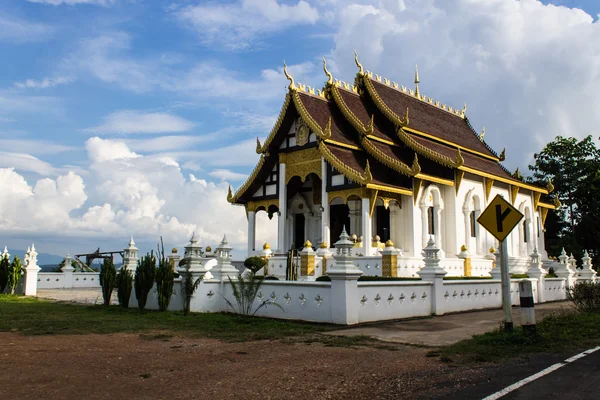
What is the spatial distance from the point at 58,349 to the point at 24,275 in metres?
14.8

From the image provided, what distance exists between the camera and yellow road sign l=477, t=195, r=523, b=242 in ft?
28.4

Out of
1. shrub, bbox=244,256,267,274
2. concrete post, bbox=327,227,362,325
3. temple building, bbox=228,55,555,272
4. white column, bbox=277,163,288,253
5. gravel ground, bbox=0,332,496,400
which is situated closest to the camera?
gravel ground, bbox=0,332,496,400

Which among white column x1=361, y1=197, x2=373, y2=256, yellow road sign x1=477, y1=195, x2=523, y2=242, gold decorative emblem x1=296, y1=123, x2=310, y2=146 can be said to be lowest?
yellow road sign x1=477, y1=195, x2=523, y2=242

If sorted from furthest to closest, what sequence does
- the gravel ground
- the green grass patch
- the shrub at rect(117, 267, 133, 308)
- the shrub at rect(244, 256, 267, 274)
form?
the shrub at rect(244, 256, 267, 274)
the shrub at rect(117, 267, 133, 308)
the green grass patch
the gravel ground

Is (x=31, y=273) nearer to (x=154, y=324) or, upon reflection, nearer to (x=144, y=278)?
(x=144, y=278)

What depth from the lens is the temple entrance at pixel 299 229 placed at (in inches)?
1038

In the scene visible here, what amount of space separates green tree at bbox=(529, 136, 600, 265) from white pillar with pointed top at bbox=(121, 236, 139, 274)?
82.8 ft

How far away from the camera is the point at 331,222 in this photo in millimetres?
25062

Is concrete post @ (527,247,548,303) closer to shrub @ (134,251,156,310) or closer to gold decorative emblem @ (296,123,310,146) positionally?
gold decorative emblem @ (296,123,310,146)

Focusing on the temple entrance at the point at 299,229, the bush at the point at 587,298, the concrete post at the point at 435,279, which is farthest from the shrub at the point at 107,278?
the temple entrance at the point at 299,229

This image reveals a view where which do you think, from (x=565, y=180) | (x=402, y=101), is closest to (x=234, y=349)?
(x=402, y=101)

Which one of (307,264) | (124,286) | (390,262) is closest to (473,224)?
(390,262)

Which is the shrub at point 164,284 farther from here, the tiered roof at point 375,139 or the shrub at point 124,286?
the tiered roof at point 375,139

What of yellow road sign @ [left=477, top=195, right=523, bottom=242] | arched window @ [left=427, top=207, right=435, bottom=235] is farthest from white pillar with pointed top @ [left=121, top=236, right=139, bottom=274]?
arched window @ [left=427, top=207, right=435, bottom=235]
